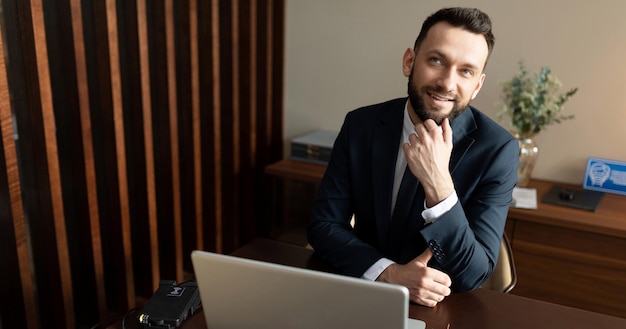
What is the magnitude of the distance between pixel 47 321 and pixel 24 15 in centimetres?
116

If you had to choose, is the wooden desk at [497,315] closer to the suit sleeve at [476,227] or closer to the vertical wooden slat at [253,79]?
the suit sleeve at [476,227]

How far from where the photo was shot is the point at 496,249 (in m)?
1.46

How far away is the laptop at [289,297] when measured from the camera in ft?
2.98

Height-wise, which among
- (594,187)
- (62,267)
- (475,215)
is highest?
(475,215)

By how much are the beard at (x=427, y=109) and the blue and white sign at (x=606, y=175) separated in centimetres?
120

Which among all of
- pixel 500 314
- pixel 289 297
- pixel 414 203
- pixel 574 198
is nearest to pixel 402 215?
pixel 414 203

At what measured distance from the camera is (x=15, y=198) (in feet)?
5.68

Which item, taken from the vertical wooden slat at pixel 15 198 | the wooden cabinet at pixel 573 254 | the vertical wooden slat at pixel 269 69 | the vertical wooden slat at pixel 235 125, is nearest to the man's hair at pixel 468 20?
the wooden cabinet at pixel 573 254

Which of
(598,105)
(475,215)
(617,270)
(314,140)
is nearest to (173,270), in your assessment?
(314,140)

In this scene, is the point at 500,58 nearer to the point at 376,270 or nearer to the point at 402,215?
the point at 402,215

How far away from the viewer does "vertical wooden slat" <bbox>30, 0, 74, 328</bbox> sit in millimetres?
1701

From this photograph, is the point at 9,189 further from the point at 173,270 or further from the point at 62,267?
the point at 173,270

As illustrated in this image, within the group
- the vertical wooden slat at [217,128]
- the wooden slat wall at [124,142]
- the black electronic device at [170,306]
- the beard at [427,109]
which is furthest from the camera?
the vertical wooden slat at [217,128]

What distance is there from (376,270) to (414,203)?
0.26 meters
